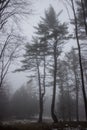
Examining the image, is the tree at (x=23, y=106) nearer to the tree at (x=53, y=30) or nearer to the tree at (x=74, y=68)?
the tree at (x=74, y=68)

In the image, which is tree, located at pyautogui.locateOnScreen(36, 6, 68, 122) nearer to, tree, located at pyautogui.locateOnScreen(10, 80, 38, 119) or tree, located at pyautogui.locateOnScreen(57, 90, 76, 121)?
tree, located at pyautogui.locateOnScreen(57, 90, 76, 121)

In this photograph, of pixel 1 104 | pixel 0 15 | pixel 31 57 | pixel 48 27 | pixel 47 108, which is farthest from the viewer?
pixel 47 108

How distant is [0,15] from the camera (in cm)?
973

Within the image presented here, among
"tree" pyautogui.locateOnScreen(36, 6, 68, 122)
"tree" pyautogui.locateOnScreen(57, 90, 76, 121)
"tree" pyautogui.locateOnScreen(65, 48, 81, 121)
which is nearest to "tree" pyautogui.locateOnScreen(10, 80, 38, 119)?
"tree" pyautogui.locateOnScreen(57, 90, 76, 121)

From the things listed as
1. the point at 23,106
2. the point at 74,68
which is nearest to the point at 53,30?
the point at 74,68

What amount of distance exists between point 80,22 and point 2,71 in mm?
11192

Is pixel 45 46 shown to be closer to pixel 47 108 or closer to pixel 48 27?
pixel 48 27

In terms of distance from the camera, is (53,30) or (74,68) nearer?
(53,30)

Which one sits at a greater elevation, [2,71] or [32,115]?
[2,71]

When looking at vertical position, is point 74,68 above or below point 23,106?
above

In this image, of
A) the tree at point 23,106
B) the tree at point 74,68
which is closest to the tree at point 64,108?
the tree at point 74,68

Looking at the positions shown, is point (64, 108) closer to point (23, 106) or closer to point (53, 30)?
point (53, 30)

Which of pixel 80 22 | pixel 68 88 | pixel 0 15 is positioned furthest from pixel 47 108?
pixel 0 15

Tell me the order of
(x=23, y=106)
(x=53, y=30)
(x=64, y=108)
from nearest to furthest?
(x=53, y=30)
(x=64, y=108)
(x=23, y=106)
